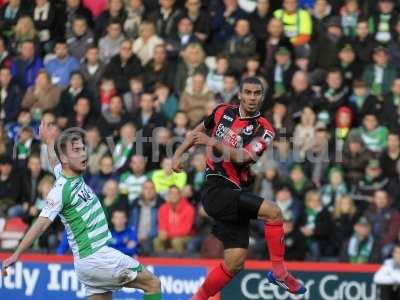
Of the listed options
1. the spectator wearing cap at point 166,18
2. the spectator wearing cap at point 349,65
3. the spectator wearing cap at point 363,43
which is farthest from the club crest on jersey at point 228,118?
the spectator wearing cap at point 166,18

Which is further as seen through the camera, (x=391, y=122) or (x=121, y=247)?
(x=391, y=122)

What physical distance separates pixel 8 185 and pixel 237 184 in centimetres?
689

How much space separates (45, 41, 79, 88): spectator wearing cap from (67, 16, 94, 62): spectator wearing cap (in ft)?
0.45

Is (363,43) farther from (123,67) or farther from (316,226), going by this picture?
(123,67)

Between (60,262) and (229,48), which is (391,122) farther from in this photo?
(60,262)

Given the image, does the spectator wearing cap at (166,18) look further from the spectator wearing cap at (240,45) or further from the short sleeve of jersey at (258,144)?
the short sleeve of jersey at (258,144)

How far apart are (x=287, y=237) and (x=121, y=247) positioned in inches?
87.7

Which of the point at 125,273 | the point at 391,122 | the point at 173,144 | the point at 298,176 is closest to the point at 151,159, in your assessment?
the point at 173,144

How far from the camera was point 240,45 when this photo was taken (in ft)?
61.6

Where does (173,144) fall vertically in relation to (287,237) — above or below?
above

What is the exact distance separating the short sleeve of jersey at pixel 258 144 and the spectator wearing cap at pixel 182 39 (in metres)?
7.14

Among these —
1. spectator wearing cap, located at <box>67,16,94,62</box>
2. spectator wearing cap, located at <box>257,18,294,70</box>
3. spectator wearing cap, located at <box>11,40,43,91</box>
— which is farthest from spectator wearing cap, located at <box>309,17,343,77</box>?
spectator wearing cap, located at <box>11,40,43,91</box>

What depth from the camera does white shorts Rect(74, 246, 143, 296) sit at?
445 inches

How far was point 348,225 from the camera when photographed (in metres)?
16.6
